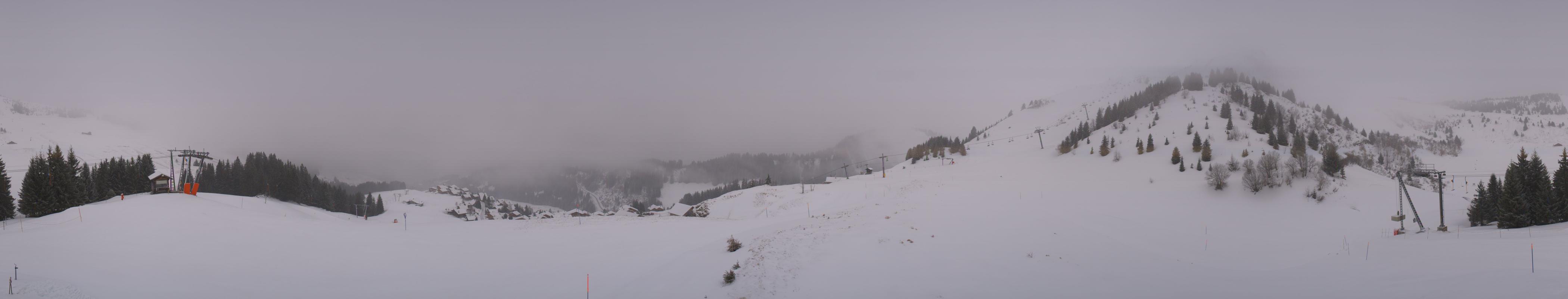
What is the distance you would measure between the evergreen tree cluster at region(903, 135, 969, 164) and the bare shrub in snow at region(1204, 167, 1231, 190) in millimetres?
50645

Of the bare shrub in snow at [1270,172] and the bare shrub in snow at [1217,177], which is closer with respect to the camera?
the bare shrub in snow at [1270,172]

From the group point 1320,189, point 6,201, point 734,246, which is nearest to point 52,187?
point 6,201

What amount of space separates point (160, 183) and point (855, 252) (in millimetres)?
63313

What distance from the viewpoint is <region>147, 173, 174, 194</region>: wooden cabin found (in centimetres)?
4697

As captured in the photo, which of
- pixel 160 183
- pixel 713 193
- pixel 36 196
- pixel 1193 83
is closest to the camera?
pixel 36 196

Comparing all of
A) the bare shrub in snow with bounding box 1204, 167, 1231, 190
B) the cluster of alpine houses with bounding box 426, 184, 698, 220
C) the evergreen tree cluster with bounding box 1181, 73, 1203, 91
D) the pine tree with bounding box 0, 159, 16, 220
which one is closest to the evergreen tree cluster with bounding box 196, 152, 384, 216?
the cluster of alpine houses with bounding box 426, 184, 698, 220

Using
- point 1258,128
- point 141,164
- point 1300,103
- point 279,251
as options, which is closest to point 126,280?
→ point 279,251

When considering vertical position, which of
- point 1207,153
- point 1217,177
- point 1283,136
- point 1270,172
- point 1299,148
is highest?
point 1283,136

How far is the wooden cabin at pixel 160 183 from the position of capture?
154ft

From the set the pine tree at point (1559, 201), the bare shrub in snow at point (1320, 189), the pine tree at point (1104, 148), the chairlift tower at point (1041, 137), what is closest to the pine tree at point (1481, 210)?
the pine tree at point (1559, 201)

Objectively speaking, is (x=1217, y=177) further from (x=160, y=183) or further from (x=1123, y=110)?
(x=160, y=183)

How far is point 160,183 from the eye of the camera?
47.7 metres

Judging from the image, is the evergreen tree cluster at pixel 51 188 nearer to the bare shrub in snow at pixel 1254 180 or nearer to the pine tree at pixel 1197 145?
the bare shrub in snow at pixel 1254 180

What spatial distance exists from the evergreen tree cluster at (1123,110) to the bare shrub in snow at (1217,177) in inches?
1289
